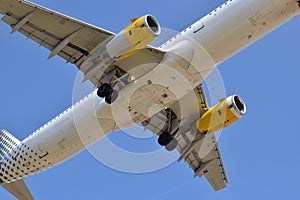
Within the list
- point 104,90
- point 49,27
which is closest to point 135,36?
point 104,90

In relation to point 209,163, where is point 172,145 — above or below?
below

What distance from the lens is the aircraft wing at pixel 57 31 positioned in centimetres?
3747

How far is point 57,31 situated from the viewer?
1521 inches

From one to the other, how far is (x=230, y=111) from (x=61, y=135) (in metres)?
12.1

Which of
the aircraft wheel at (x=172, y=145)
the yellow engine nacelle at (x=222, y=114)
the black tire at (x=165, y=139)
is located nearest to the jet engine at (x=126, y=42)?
the yellow engine nacelle at (x=222, y=114)

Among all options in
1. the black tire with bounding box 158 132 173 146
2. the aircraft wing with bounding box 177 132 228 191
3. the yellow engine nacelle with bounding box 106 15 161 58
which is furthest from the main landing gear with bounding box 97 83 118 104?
the aircraft wing with bounding box 177 132 228 191

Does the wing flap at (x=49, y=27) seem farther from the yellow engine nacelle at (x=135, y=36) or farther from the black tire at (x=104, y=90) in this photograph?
the black tire at (x=104, y=90)

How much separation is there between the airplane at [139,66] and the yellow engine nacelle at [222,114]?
71 mm

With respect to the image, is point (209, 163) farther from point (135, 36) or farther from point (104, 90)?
point (135, 36)

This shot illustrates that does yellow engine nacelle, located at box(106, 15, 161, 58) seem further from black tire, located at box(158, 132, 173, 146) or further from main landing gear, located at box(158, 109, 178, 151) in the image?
black tire, located at box(158, 132, 173, 146)

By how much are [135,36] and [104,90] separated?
4.82 meters

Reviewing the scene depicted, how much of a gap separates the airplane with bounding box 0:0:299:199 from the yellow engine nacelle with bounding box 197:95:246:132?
0.23ft

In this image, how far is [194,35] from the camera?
1486 inches

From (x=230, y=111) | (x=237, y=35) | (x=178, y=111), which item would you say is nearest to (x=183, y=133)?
(x=178, y=111)
